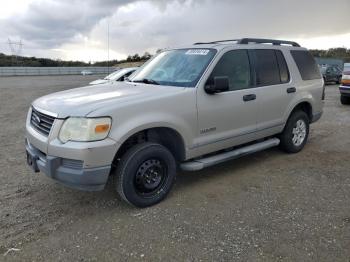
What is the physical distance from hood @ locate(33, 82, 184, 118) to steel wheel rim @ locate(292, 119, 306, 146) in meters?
2.79

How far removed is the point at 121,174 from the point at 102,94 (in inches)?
40.7

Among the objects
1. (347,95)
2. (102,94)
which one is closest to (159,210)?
(102,94)

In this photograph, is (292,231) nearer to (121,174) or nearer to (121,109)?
(121,174)

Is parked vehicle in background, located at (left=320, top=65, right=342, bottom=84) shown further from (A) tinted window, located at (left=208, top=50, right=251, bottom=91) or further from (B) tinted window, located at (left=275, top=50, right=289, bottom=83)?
(A) tinted window, located at (left=208, top=50, right=251, bottom=91)

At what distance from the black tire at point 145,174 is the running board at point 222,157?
0.87 feet

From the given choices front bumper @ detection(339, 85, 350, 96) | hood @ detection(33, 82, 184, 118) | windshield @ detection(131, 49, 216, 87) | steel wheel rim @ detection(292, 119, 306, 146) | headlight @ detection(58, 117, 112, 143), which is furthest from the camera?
front bumper @ detection(339, 85, 350, 96)

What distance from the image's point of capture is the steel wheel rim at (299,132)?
241 inches

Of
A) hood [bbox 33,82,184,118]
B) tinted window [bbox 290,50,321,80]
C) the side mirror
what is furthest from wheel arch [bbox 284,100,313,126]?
hood [bbox 33,82,184,118]

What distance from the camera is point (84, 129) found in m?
3.50

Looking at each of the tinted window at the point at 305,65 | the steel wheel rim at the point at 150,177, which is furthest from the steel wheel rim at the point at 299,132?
the steel wheel rim at the point at 150,177

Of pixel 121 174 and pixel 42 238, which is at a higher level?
pixel 121 174

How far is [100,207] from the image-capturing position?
4.08 meters

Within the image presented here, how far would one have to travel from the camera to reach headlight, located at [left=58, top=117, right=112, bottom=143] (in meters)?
3.49

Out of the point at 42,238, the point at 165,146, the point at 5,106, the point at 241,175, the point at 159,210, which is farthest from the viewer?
the point at 5,106
